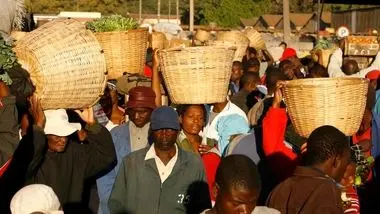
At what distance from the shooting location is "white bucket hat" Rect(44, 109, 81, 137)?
241 inches

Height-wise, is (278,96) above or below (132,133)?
above

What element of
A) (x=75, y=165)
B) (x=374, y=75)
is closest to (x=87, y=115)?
(x=75, y=165)

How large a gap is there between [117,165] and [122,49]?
1559 millimetres

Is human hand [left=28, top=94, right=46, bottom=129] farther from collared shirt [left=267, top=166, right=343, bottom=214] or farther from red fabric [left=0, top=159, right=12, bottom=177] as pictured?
collared shirt [left=267, top=166, right=343, bottom=214]

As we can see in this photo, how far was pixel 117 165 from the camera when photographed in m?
7.10

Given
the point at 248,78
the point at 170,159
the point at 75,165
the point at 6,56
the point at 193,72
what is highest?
the point at 6,56

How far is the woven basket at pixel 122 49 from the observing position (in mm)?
8242

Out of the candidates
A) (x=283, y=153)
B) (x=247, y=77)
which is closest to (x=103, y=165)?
(x=283, y=153)

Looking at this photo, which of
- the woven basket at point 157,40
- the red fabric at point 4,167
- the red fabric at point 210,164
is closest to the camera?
the red fabric at point 4,167

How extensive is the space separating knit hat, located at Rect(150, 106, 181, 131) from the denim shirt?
1.00 m

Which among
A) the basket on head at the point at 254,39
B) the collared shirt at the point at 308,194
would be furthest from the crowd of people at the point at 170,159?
the basket on head at the point at 254,39

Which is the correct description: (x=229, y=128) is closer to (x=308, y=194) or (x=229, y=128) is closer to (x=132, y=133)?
(x=132, y=133)

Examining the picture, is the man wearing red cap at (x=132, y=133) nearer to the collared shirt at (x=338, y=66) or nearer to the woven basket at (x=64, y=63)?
the woven basket at (x=64, y=63)

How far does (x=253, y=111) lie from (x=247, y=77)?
1.75 metres
